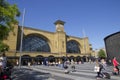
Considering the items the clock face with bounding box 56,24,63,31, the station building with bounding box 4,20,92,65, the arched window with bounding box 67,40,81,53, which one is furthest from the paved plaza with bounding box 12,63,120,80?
the arched window with bounding box 67,40,81,53

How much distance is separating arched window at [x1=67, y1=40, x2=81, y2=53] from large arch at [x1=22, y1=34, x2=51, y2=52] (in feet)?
45.4

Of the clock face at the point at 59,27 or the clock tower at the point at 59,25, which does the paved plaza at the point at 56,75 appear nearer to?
the clock tower at the point at 59,25

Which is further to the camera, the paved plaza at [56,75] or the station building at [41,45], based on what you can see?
the station building at [41,45]

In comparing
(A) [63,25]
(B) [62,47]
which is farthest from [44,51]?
(A) [63,25]

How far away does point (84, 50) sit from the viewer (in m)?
74.2

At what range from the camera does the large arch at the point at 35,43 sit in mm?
49125

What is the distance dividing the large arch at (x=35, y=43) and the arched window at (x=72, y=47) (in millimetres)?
13831

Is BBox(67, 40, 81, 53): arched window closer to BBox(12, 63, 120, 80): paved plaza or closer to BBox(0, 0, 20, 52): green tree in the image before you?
BBox(12, 63, 120, 80): paved plaza

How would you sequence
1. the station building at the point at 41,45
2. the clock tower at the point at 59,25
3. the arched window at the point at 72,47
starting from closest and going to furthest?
the station building at the point at 41,45 → the clock tower at the point at 59,25 → the arched window at the point at 72,47

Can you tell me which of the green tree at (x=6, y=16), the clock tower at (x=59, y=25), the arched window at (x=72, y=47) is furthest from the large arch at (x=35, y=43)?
the green tree at (x=6, y=16)

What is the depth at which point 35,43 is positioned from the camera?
51969mm

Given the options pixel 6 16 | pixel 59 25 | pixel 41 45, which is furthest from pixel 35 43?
pixel 6 16

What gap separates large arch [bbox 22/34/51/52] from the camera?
1934 inches

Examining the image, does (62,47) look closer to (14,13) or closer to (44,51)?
(44,51)
